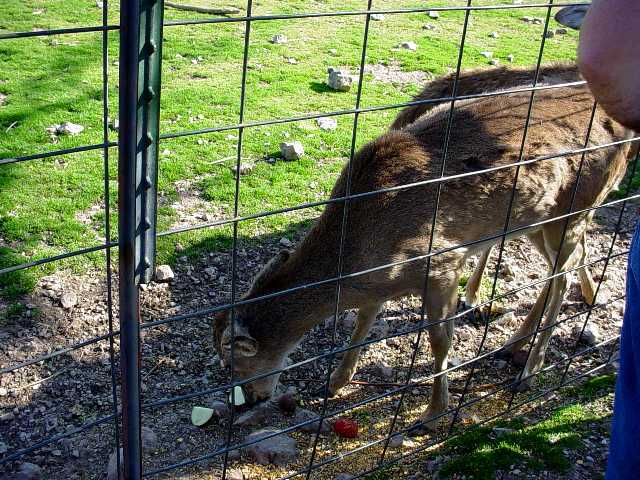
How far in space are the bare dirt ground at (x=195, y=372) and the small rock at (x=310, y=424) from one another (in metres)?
0.05

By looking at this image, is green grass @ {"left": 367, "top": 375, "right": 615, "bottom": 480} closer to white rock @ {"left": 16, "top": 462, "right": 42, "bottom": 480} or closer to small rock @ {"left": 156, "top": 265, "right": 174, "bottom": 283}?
white rock @ {"left": 16, "top": 462, "right": 42, "bottom": 480}

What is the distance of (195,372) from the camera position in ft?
16.3

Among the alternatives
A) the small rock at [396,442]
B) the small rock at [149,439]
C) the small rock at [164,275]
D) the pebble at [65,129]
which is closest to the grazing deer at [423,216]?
the small rock at [396,442]

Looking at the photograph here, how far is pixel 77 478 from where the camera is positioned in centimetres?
403

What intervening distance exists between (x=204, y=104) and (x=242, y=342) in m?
4.92

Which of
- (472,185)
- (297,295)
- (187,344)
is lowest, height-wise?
(187,344)

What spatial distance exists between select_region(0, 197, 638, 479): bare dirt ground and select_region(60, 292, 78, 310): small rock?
20 millimetres

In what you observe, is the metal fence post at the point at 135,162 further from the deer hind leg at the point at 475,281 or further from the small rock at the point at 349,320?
the deer hind leg at the point at 475,281

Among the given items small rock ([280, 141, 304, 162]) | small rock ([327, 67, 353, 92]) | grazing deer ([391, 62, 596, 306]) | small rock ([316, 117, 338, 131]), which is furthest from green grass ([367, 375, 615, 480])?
small rock ([327, 67, 353, 92])

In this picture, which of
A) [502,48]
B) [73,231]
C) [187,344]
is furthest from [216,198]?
[502,48]

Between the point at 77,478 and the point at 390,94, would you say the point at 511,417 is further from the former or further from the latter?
the point at 390,94

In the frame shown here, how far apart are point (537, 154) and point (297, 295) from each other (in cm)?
179

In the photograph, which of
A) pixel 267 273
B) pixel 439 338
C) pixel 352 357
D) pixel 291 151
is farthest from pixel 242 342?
pixel 291 151

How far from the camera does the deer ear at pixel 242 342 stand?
14.8 feet
